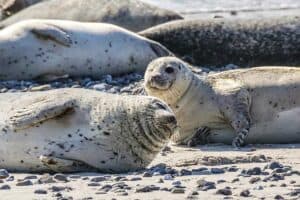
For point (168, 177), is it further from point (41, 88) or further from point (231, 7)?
point (231, 7)

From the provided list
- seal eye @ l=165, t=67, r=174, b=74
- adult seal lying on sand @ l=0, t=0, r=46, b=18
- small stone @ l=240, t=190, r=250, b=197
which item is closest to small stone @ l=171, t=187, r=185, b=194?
small stone @ l=240, t=190, r=250, b=197

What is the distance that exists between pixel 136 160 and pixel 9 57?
4817mm

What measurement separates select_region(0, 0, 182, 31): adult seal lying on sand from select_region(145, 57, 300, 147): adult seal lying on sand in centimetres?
553

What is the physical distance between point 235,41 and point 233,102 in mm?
4011

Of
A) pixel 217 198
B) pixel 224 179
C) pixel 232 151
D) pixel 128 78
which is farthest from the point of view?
pixel 128 78

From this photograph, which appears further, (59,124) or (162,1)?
(162,1)

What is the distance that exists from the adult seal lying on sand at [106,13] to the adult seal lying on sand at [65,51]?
2.42 metres

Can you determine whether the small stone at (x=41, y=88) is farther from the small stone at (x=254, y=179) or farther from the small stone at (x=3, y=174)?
the small stone at (x=254, y=179)

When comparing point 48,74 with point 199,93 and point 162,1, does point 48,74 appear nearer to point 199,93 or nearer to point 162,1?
point 199,93

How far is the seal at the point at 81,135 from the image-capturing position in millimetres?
6949

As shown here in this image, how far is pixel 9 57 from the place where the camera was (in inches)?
457

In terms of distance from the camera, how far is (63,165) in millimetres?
6902

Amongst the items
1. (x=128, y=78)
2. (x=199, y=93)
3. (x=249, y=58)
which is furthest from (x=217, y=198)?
(x=249, y=58)

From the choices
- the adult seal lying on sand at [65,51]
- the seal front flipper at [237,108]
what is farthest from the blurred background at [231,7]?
the seal front flipper at [237,108]
